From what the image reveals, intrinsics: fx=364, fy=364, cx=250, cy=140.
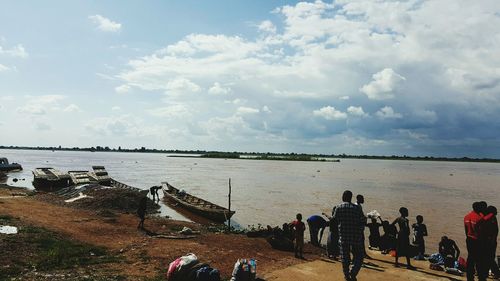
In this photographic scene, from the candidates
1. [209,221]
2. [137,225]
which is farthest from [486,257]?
[209,221]

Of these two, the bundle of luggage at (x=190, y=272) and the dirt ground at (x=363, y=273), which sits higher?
the bundle of luggage at (x=190, y=272)

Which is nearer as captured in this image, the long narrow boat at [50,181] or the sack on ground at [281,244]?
the sack on ground at [281,244]

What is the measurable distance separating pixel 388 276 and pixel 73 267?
29.6ft

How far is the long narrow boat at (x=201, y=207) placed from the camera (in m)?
25.5

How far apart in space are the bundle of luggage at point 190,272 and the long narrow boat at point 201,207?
41.1 feet

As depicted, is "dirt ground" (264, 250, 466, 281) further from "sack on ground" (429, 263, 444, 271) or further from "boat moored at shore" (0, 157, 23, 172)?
"boat moored at shore" (0, 157, 23, 172)

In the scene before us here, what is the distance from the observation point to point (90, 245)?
13328mm

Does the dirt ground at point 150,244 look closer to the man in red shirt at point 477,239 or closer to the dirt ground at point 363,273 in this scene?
the dirt ground at point 363,273

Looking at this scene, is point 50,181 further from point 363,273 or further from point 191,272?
point 363,273

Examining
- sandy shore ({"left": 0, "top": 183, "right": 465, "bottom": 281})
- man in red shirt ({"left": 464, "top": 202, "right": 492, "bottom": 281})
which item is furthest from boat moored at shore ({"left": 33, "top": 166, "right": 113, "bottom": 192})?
man in red shirt ({"left": 464, "top": 202, "right": 492, "bottom": 281})

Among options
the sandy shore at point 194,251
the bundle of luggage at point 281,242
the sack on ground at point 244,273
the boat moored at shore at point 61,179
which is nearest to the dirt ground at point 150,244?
the sandy shore at point 194,251

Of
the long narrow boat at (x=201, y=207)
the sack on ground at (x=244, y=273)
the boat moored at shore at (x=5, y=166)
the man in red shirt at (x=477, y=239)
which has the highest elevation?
the man in red shirt at (x=477, y=239)

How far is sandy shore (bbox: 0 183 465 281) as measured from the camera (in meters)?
10.4

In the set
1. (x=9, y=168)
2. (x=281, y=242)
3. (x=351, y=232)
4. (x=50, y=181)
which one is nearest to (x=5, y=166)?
(x=9, y=168)
